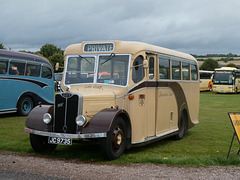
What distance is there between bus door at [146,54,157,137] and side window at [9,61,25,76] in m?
8.95

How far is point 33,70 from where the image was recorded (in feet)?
61.7

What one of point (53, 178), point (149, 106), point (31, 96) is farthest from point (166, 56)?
point (31, 96)

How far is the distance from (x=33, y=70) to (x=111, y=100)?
10.6 metres

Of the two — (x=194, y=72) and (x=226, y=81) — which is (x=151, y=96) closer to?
(x=194, y=72)

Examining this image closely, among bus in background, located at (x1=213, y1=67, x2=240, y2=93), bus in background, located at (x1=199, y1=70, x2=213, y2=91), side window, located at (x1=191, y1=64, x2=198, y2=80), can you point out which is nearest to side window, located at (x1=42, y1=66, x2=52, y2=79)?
side window, located at (x1=191, y1=64, x2=198, y2=80)

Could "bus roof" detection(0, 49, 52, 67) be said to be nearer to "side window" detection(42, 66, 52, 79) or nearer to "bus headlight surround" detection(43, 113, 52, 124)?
"side window" detection(42, 66, 52, 79)

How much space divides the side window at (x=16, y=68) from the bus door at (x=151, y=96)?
8952mm

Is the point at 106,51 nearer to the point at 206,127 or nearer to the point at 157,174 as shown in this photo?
the point at 157,174

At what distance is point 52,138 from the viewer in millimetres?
8477

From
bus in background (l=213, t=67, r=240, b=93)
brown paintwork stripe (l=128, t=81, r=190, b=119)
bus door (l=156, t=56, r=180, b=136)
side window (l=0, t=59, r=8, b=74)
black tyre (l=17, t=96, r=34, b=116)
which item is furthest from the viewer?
bus in background (l=213, t=67, r=240, b=93)

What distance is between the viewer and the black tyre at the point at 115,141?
821 centimetres

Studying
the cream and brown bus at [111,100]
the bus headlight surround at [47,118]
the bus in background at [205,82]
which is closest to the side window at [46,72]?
the cream and brown bus at [111,100]

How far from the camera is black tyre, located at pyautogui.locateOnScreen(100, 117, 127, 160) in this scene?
821 centimetres

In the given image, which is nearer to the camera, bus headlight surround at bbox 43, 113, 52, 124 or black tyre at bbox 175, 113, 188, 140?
bus headlight surround at bbox 43, 113, 52, 124
